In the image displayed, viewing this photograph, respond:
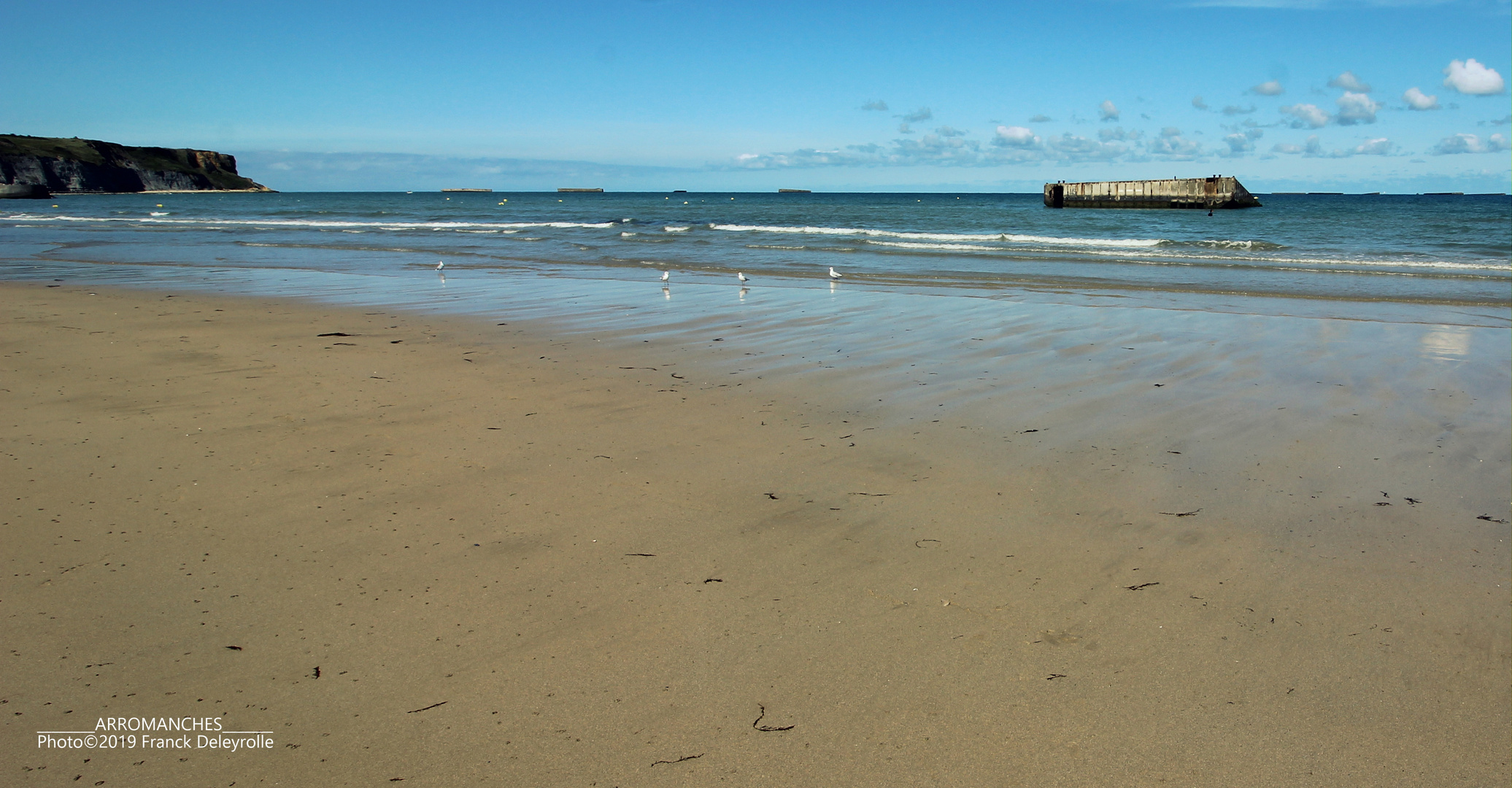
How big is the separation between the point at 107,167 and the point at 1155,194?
136174 mm

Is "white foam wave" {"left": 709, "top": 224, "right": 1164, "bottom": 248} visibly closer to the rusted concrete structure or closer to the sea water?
the sea water

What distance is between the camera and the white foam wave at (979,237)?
82.1 feet

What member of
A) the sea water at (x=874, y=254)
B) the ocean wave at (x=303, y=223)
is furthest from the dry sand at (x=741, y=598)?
the ocean wave at (x=303, y=223)

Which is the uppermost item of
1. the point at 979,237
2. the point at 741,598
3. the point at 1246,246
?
the point at 979,237

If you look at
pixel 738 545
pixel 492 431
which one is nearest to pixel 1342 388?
pixel 738 545

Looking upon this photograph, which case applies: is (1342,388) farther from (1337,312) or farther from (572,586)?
(572,586)

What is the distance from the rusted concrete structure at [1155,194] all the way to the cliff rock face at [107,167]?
350 ft

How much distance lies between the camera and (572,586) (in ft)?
10.7

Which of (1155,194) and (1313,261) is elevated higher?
(1155,194)

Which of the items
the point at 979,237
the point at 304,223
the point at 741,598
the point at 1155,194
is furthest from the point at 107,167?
the point at 741,598

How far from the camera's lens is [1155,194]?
2457 inches

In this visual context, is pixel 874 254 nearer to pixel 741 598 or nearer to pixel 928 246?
pixel 928 246

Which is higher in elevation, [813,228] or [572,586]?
[813,228]

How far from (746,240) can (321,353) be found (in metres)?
21.2
